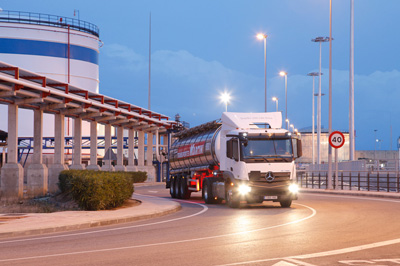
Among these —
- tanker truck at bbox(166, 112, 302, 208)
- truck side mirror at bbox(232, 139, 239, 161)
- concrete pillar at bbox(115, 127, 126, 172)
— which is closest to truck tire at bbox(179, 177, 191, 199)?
tanker truck at bbox(166, 112, 302, 208)

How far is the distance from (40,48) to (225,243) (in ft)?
213

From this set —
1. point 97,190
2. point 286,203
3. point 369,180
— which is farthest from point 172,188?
point 369,180

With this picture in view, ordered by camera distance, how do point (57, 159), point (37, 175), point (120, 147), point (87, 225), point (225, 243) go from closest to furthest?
point (225, 243) < point (87, 225) < point (37, 175) < point (57, 159) < point (120, 147)

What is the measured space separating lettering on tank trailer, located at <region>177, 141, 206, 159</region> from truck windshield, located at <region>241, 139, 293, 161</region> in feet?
17.2

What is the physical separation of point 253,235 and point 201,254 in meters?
3.32

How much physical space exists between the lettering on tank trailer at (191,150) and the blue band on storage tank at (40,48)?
4447cm

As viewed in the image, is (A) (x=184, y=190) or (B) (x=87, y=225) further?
(A) (x=184, y=190)

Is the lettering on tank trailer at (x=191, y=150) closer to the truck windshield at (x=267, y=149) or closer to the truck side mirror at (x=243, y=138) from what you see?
the truck side mirror at (x=243, y=138)

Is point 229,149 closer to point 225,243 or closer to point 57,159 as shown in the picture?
point 225,243

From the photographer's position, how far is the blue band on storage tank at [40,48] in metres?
71.9

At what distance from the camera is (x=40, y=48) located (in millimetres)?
73312

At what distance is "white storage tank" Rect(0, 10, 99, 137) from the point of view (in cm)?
7200

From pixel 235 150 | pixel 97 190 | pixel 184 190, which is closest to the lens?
pixel 97 190

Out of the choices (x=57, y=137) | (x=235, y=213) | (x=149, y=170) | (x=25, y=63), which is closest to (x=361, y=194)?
(x=235, y=213)
